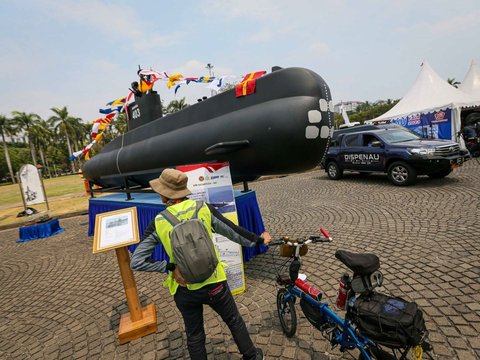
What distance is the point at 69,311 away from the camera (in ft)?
12.4

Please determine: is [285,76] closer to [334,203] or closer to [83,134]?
[334,203]

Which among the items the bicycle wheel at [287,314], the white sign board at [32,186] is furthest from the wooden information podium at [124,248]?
the white sign board at [32,186]

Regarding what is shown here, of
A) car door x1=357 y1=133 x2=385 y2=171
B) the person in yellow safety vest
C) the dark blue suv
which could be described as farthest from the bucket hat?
car door x1=357 y1=133 x2=385 y2=171

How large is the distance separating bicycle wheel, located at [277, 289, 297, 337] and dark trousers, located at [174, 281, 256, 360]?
0.60 meters

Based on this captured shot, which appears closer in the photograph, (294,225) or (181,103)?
(294,225)

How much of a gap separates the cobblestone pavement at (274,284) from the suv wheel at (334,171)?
11.9ft

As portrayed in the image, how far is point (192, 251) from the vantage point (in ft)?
6.22

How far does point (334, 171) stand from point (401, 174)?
119 inches

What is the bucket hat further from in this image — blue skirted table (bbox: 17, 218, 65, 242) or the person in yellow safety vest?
blue skirted table (bbox: 17, 218, 65, 242)

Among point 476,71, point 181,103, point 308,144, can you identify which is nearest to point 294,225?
point 308,144

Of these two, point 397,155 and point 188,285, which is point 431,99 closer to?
point 397,155

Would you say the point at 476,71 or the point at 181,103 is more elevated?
the point at 181,103

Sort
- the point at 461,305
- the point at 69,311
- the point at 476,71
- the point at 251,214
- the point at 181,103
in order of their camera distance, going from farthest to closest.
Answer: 1. the point at 181,103
2. the point at 476,71
3. the point at 251,214
4. the point at 69,311
5. the point at 461,305

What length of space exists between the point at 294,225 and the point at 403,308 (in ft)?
14.1
